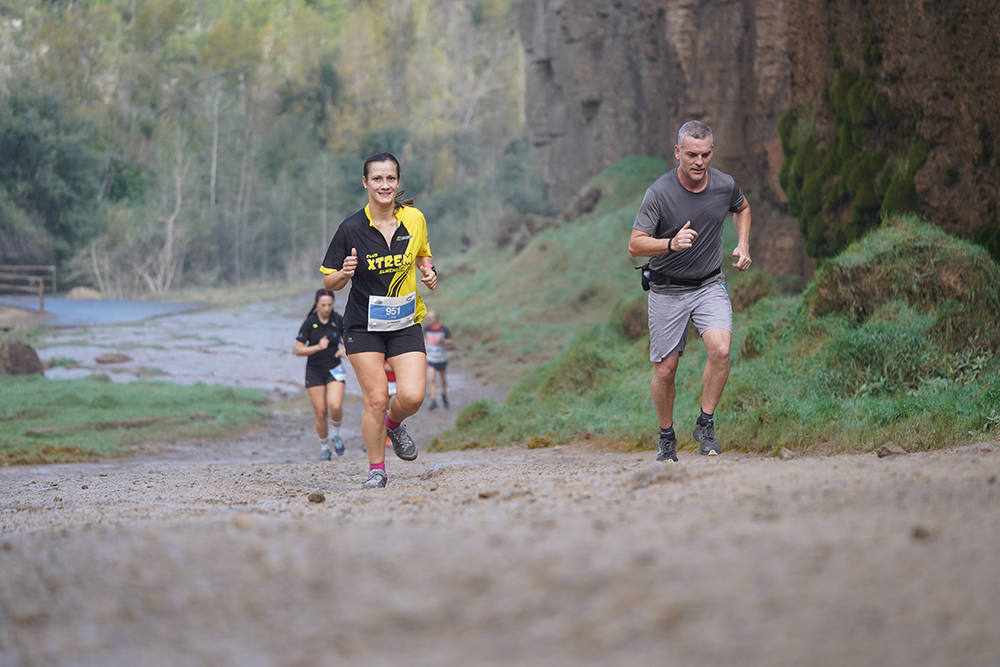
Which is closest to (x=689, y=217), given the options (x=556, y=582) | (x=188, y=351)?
(x=556, y=582)

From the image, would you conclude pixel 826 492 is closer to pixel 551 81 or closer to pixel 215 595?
pixel 215 595

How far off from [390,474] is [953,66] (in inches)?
246

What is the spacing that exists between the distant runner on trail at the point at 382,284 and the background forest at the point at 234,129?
108ft

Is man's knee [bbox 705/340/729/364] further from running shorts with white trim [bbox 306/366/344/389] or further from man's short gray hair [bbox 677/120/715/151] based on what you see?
running shorts with white trim [bbox 306/366/344/389]

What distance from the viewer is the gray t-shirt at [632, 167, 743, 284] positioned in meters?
7.00

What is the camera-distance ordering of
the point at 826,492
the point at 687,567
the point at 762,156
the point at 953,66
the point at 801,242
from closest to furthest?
the point at 687,567, the point at 826,492, the point at 953,66, the point at 801,242, the point at 762,156

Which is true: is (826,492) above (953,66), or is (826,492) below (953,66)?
below

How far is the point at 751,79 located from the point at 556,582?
18.3 m

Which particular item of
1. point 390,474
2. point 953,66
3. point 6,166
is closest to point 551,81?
point 6,166

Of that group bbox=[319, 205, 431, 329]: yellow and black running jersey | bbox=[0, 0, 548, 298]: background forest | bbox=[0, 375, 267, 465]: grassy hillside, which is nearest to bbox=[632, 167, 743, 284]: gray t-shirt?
bbox=[319, 205, 431, 329]: yellow and black running jersey

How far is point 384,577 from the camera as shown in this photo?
326 centimetres

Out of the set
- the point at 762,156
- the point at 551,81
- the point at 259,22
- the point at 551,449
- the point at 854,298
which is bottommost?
the point at 551,449

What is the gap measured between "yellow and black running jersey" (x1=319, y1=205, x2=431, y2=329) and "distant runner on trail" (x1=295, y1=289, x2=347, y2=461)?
15.2 ft

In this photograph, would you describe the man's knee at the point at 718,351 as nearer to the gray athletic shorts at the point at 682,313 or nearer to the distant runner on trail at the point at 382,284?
the gray athletic shorts at the point at 682,313
